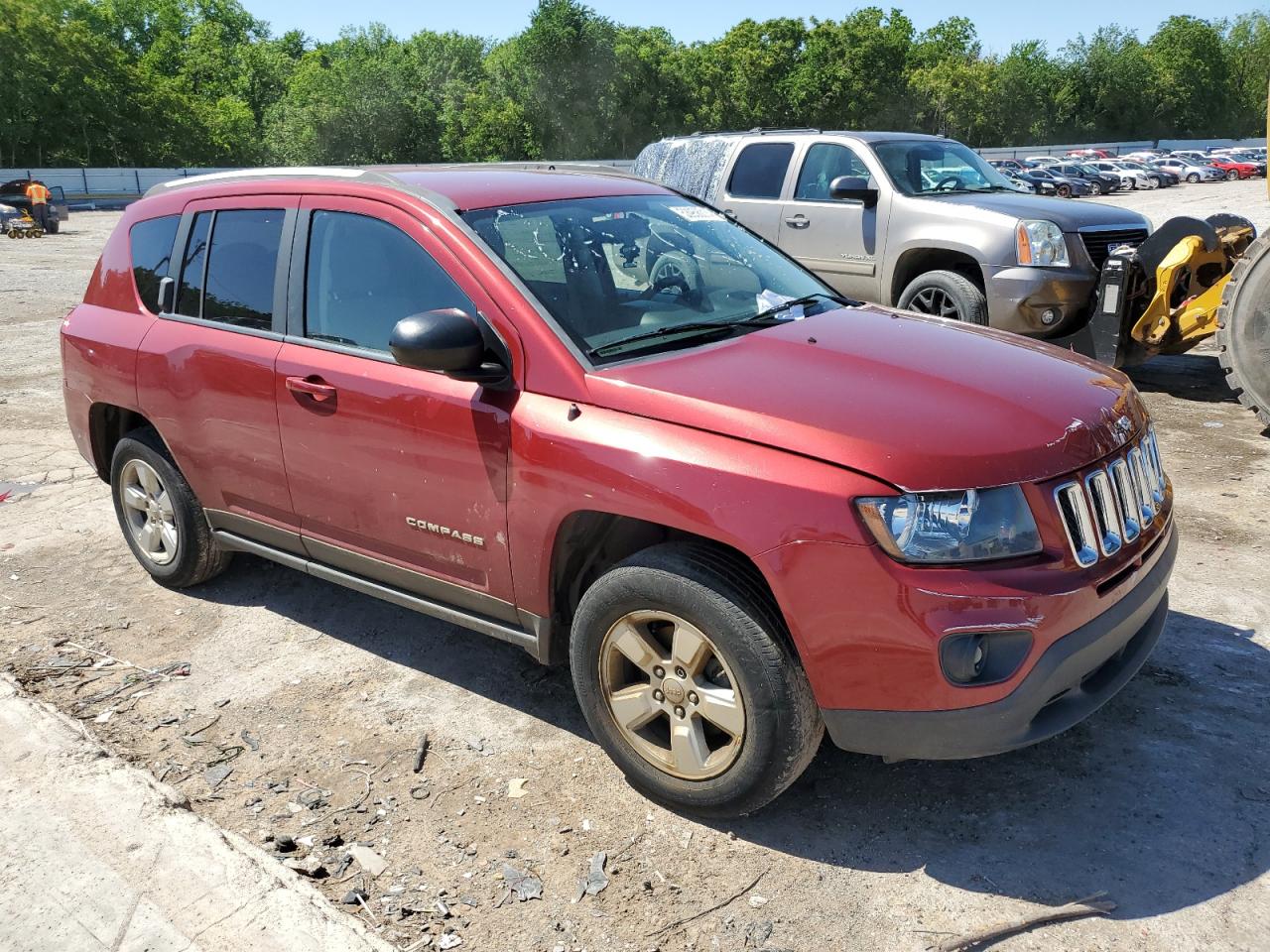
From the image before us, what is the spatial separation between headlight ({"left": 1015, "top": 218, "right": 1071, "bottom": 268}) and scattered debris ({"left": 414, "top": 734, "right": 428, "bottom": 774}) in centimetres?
597

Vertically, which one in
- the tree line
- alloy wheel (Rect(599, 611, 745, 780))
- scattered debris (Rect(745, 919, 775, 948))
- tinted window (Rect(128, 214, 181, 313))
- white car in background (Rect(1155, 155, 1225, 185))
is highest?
the tree line

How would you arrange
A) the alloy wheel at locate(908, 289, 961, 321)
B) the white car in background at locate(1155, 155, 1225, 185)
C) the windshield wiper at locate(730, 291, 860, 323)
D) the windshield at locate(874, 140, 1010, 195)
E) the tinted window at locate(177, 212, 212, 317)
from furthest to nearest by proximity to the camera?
the white car in background at locate(1155, 155, 1225, 185), the windshield at locate(874, 140, 1010, 195), the alloy wheel at locate(908, 289, 961, 321), the tinted window at locate(177, 212, 212, 317), the windshield wiper at locate(730, 291, 860, 323)

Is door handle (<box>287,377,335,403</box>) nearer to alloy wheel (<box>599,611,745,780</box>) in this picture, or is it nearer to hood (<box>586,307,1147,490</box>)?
hood (<box>586,307,1147,490</box>)

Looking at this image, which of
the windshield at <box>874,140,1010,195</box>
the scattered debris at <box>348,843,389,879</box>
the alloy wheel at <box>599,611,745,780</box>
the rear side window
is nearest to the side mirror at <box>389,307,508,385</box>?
the alloy wheel at <box>599,611,745,780</box>

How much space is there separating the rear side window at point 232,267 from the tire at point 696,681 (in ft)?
6.09

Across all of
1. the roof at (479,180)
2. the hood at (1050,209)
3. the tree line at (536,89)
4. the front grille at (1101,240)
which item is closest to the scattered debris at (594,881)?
the roof at (479,180)

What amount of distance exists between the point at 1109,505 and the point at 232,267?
3.27 metres

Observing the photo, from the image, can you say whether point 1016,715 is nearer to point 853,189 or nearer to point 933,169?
point 853,189

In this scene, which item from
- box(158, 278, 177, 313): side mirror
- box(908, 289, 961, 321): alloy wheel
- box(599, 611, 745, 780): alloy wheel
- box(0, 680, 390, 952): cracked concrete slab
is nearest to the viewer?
box(0, 680, 390, 952): cracked concrete slab

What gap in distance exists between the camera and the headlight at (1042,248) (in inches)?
305

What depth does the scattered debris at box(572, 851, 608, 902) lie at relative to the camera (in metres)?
2.84

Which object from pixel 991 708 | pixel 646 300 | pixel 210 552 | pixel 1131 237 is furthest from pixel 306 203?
pixel 1131 237

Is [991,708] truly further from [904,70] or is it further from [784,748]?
[904,70]

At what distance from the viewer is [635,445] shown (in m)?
2.93
